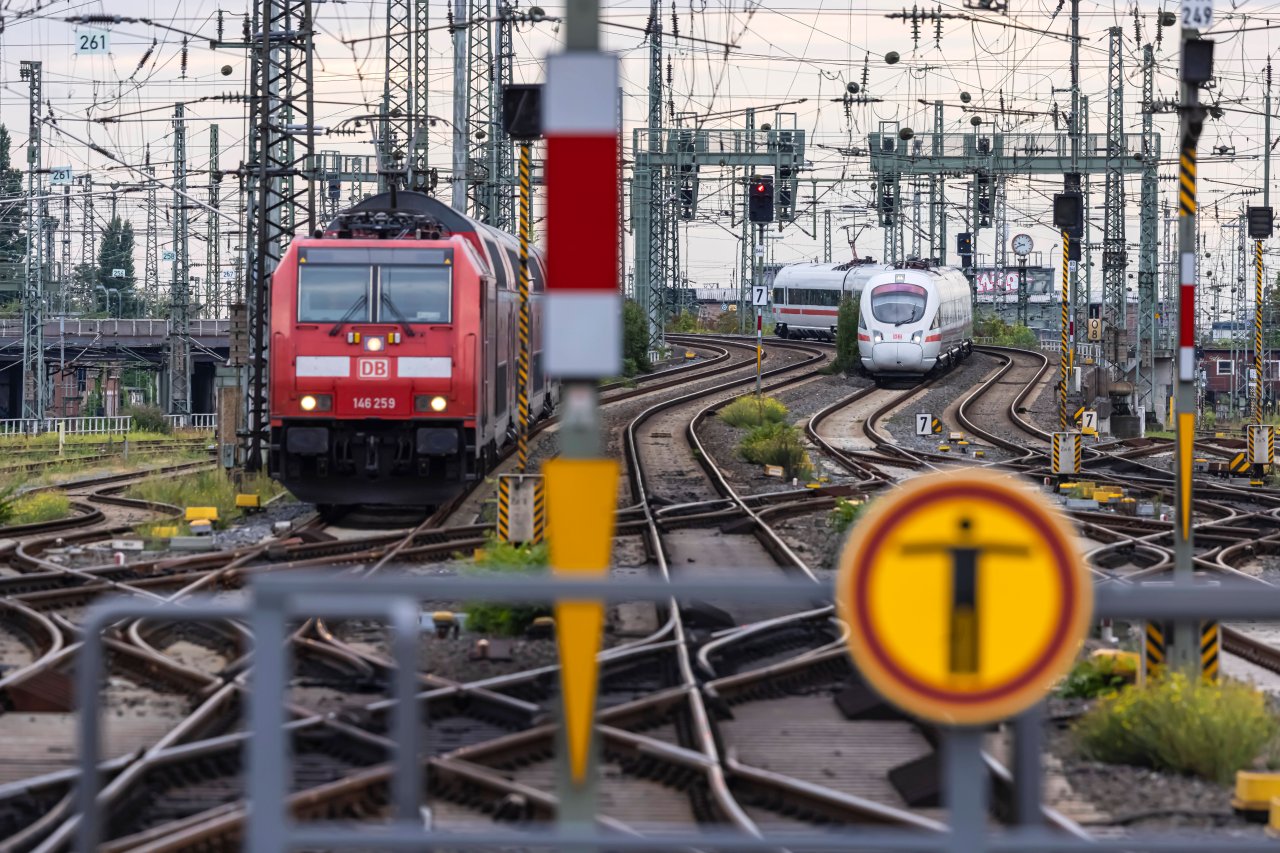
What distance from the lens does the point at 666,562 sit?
1620 centimetres

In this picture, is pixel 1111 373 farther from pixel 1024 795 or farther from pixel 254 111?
pixel 1024 795

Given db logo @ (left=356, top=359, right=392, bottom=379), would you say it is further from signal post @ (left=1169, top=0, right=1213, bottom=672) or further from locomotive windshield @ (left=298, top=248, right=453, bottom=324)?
signal post @ (left=1169, top=0, right=1213, bottom=672)

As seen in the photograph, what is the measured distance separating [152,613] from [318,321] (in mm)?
14820

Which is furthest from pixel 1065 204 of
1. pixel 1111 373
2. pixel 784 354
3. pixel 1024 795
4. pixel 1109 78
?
pixel 784 354

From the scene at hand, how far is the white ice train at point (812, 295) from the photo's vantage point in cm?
6356

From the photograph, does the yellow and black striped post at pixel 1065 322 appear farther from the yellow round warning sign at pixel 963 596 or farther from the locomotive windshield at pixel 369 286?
the yellow round warning sign at pixel 963 596

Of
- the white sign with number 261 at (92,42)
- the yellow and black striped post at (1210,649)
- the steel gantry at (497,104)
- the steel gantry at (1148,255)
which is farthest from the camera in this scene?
the steel gantry at (1148,255)

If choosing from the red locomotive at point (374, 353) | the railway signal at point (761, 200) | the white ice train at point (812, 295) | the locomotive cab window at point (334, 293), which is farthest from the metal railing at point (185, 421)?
the locomotive cab window at point (334, 293)

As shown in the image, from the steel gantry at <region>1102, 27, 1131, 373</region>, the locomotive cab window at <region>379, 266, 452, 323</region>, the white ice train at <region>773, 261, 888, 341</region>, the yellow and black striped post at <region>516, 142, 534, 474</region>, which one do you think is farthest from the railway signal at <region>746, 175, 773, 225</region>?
the yellow and black striped post at <region>516, 142, 534, 474</region>

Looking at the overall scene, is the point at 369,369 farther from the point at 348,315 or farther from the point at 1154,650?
the point at 1154,650

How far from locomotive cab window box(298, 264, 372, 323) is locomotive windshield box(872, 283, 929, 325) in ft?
93.4

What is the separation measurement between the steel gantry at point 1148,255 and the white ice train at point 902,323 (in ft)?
16.7

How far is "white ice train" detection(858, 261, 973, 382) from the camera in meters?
45.9

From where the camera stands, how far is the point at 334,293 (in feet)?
62.5
